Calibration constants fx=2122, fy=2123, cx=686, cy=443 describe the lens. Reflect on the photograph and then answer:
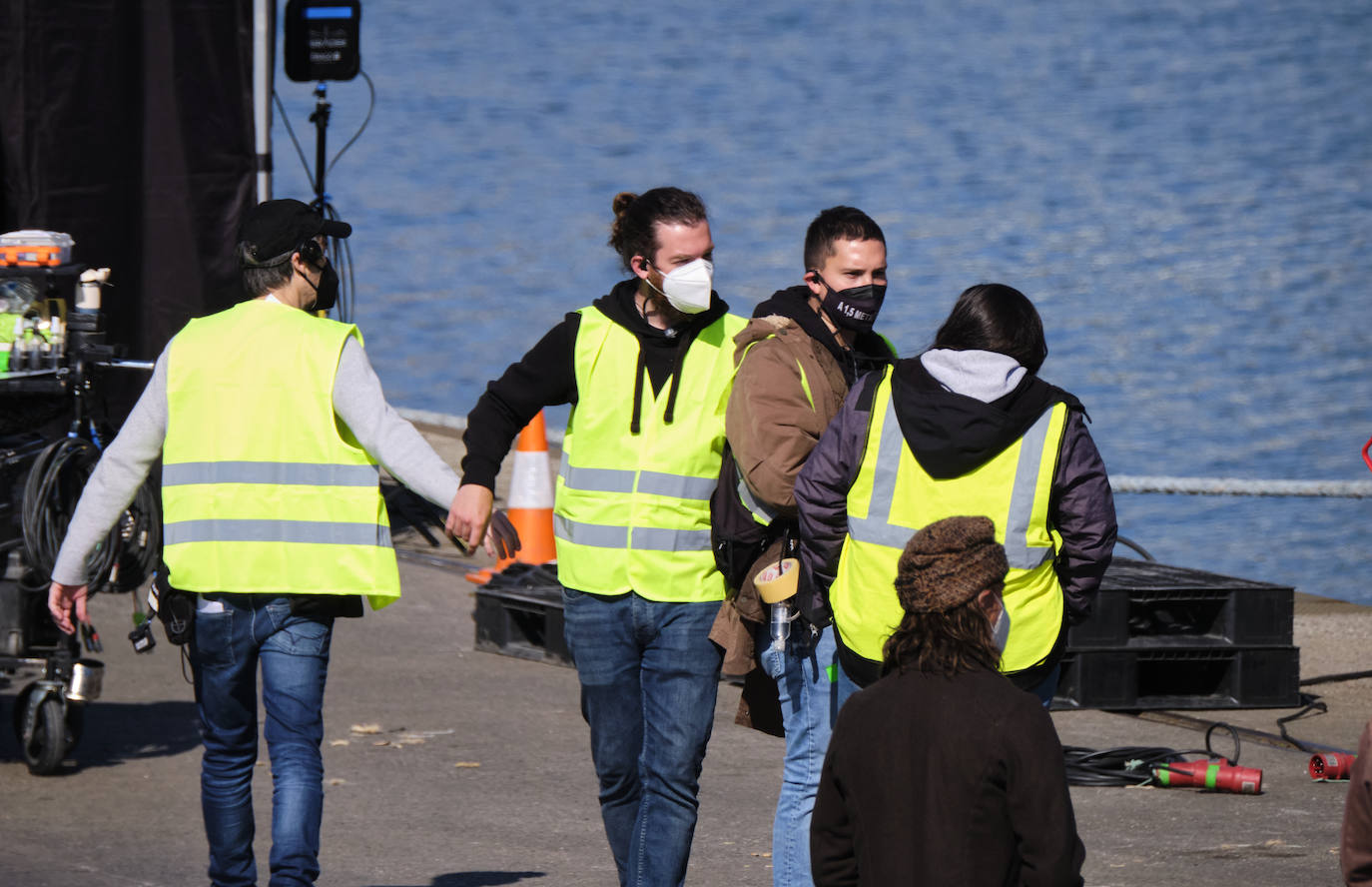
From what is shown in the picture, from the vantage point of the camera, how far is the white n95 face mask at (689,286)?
5098 mm

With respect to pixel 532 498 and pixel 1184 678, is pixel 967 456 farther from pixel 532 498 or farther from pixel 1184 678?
pixel 532 498

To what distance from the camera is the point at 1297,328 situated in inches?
943

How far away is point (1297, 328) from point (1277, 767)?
683 inches

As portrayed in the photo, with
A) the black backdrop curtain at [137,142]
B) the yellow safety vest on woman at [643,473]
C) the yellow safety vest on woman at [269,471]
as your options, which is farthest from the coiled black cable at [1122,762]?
the black backdrop curtain at [137,142]

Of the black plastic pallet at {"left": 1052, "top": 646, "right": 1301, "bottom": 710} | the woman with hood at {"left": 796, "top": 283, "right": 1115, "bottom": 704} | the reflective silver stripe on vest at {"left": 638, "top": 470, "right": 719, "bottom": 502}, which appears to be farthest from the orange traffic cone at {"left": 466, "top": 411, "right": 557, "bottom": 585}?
the woman with hood at {"left": 796, "top": 283, "right": 1115, "bottom": 704}

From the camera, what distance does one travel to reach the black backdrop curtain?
10.5m

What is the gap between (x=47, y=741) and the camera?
283 inches

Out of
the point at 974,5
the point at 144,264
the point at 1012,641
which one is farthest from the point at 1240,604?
the point at 974,5

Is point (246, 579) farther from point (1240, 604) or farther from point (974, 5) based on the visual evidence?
point (974, 5)

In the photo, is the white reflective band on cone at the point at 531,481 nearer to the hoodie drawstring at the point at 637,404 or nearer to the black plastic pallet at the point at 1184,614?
the black plastic pallet at the point at 1184,614

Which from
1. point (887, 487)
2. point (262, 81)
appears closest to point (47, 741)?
point (887, 487)

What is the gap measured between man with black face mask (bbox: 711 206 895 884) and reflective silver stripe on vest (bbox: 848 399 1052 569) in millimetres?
342

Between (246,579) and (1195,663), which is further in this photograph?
(1195,663)

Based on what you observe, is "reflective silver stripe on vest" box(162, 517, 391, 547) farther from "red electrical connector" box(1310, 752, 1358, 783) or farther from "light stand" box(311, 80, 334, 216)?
"light stand" box(311, 80, 334, 216)
